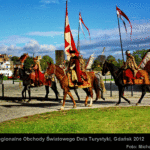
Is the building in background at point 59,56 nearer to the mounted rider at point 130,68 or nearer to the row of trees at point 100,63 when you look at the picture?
the row of trees at point 100,63

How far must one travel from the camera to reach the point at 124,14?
679 inches

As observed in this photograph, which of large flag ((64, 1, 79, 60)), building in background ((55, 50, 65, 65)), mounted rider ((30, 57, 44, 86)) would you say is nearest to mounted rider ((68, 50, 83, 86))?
building in background ((55, 50, 65, 65))

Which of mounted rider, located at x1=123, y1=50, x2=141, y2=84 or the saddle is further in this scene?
the saddle

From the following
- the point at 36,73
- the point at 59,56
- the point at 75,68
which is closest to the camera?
the point at 75,68

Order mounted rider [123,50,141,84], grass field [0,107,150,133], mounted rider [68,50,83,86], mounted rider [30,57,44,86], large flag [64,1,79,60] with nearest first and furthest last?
grass field [0,107,150,133] < mounted rider [68,50,83,86] < large flag [64,1,79,60] < mounted rider [123,50,141,84] < mounted rider [30,57,44,86]

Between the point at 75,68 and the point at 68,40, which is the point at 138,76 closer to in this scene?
the point at 75,68

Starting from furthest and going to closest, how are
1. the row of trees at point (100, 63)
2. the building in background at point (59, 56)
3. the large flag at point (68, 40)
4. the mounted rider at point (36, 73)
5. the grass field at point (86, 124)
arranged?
the row of trees at point (100, 63), the mounted rider at point (36, 73), the large flag at point (68, 40), the building in background at point (59, 56), the grass field at point (86, 124)

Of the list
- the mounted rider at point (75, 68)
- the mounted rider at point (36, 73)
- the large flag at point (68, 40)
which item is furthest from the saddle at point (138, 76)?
the mounted rider at point (36, 73)

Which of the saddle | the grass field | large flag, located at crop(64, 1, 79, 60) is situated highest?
large flag, located at crop(64, 1, 79, 60)

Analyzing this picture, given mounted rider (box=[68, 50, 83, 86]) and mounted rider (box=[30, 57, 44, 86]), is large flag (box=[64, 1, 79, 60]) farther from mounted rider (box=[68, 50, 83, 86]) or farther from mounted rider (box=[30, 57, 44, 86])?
mounted rider (box=[30, 57, 44, 86])

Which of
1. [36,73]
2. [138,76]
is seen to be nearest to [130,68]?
[138,76]

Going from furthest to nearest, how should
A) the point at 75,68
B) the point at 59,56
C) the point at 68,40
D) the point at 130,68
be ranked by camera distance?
the point at 130,68 → the point at 68,40 → the point at 59,56 → the point at 75,68
